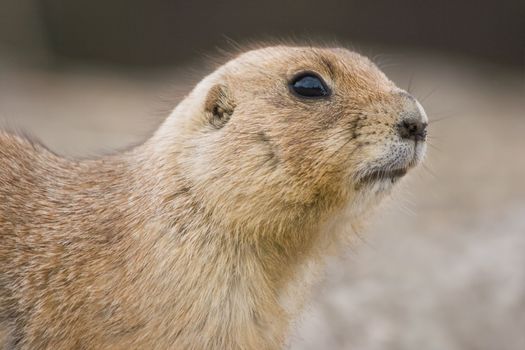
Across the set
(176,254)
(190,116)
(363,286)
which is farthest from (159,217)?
(363,286)

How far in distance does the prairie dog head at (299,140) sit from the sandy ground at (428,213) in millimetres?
474

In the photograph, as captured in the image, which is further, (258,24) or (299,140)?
(258,24)

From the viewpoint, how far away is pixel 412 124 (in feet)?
14.7

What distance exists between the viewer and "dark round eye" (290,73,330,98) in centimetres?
464

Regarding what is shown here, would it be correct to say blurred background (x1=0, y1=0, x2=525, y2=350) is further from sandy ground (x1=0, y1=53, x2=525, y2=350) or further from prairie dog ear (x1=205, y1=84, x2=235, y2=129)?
prairie dog ear (x1=205, y1=84, x2=235, y2=129)

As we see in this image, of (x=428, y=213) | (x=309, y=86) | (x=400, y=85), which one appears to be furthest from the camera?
(x=400, y=85)

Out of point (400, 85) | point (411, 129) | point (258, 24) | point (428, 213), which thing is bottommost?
point (428, 213)

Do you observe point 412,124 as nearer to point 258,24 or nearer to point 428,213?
point 428,213

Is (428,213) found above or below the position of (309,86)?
below

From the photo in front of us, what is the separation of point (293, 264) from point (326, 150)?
0.62 metres

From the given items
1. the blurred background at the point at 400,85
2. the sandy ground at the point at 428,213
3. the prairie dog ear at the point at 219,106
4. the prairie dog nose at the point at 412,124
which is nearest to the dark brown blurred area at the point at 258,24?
the blurred background at the point at 400,85

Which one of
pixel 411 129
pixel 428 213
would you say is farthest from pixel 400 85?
pixel 411 129

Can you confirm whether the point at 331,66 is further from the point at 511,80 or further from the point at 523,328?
the point at 511,80

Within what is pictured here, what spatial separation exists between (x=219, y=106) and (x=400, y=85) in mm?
6966
